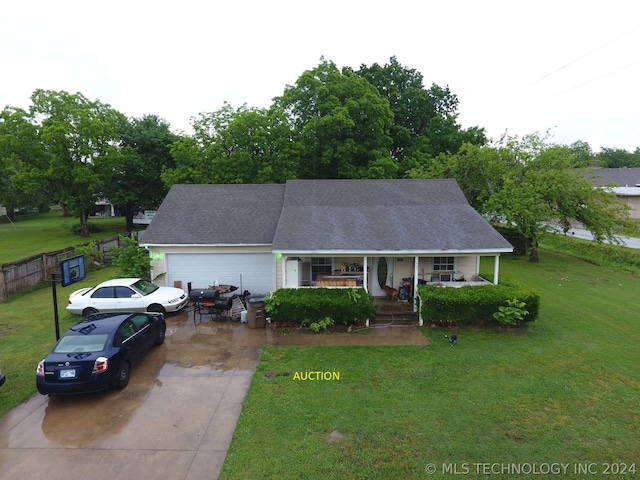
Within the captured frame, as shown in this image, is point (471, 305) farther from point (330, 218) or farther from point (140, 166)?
point (140, 166)

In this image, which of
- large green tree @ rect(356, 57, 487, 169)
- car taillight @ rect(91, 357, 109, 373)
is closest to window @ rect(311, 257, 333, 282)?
car taillight @ rect(91, 357, 109, 373)

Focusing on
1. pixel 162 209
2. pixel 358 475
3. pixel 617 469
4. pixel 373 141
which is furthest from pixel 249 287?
pixel 373 141

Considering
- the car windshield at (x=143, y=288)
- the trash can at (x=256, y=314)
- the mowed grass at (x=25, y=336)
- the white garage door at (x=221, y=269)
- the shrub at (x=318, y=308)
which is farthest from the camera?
the white garage door at (x=221, y=269)

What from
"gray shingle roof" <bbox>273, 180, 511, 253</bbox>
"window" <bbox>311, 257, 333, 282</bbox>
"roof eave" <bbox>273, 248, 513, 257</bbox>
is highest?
"gray shingle roof" <bbox>273, 180, 511, 253</bbox>

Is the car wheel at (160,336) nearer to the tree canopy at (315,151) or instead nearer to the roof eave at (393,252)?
the roof eave at (393,252)

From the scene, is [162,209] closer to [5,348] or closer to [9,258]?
[5,348]

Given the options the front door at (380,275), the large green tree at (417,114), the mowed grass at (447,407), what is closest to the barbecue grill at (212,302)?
the mowed grass at (447,407)

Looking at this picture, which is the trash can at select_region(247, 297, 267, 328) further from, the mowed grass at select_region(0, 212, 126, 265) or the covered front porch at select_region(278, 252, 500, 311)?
the mowed grass at select_region(0, 212, 126, 265)
